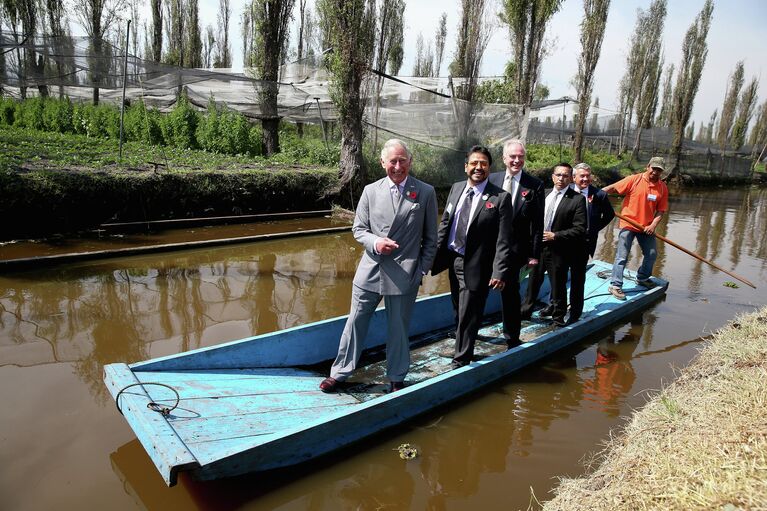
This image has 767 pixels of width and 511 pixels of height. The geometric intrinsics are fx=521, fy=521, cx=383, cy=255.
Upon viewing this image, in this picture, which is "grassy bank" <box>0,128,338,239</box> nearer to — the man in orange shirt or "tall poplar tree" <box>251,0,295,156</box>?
"tall poplar tree" <box>251,0,295,156</box>

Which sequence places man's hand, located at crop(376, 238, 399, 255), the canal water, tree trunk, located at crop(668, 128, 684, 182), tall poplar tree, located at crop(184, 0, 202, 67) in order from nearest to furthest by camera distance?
the canal water, man's hand, located at crop(376, 238, 399, 255), tree trunk, located at crop(668, 128, 684, 182), tall poplar tree, located at crop(184, 0, 202, 67)

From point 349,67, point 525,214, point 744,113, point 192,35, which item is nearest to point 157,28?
point 192,35

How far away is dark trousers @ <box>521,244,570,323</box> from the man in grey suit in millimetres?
2374

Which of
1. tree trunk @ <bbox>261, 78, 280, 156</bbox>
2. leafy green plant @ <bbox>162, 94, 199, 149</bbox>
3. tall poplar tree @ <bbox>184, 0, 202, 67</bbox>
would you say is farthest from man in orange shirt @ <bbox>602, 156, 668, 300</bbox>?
tall poplar tree @ <bbox>184, 0, 202, 67</bbox>

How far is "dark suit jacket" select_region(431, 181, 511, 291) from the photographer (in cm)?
413

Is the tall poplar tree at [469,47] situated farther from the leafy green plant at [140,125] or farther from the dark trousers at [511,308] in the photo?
the dark trousers at [511,308]

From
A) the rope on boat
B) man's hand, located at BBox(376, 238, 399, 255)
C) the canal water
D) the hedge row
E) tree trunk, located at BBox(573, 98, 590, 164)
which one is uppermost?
tree trunk, located at BBox(573, 98, 590, 164)

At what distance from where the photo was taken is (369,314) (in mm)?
3826

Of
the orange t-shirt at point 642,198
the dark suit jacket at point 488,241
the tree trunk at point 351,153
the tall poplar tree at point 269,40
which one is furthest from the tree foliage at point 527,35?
the dark suit jacket at point 488,241

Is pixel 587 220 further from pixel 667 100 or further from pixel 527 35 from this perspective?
pixel 667 100

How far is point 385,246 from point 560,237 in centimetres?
269

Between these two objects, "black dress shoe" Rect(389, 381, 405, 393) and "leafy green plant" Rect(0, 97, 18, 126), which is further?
"leafy green plant" Rect(0, 97, 18, 126)

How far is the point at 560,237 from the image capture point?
545 centimetres

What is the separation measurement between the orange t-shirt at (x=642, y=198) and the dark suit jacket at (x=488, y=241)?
3279 millimetres
